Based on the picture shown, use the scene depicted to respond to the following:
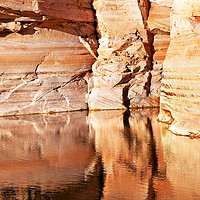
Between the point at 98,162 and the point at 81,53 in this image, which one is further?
the point at 81,53

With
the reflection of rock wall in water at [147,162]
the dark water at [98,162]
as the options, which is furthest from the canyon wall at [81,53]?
the reflection of rock wall in water at [147,162]

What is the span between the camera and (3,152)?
690cm

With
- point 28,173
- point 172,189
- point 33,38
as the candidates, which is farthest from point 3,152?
point 33,38

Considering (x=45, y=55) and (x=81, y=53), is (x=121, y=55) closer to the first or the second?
(x=81, y=53)

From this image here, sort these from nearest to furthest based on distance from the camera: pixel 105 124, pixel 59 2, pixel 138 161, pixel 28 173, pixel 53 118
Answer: pixel 28 173 < pixel 138 161 < pixel 105 124 < pixel 53 118 < pixel 59 2

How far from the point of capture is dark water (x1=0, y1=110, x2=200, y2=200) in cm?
451

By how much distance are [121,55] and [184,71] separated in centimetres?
552

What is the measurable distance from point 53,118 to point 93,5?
4.72 metres

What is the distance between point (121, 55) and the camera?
526 inches

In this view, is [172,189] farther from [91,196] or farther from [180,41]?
[180,41]

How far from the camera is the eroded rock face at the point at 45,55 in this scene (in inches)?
472

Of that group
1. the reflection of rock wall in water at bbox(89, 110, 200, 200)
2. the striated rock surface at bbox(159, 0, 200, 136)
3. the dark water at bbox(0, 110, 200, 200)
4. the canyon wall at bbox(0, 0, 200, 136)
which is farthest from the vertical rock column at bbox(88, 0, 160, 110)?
the striated rock surface at bbox(159, 0, 200, 136)

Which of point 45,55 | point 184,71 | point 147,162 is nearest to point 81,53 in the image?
point 45,55

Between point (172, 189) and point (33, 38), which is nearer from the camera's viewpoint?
point (172, 189)
